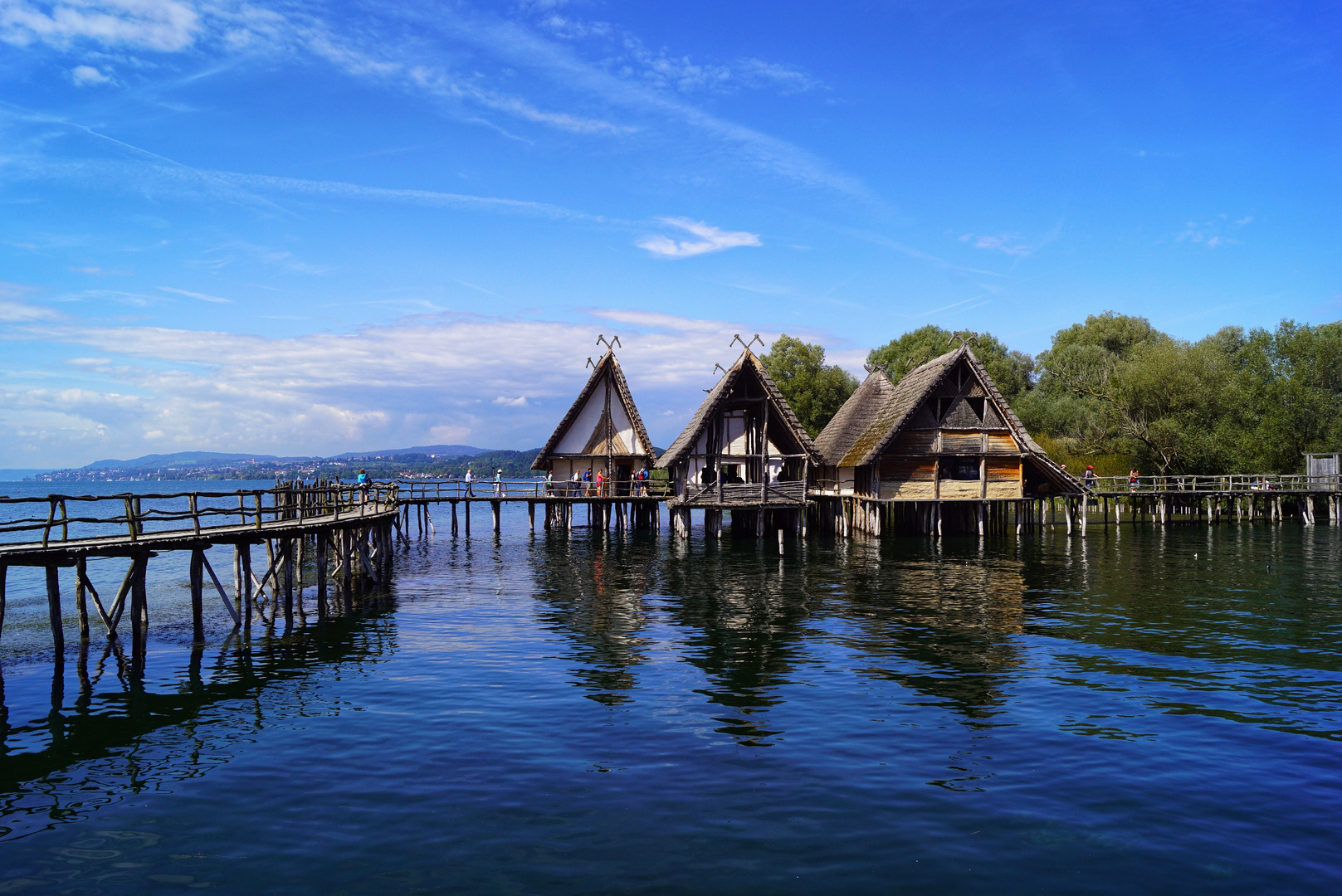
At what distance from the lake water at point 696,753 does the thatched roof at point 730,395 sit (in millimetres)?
16128

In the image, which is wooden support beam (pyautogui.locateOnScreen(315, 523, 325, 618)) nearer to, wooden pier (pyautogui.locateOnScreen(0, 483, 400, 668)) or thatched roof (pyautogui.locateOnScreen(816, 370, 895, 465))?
A: wooden pier (pyautogui.locateOnScreen(0, 483, 400, 668))

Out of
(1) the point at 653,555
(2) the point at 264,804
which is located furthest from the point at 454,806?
(1) the point at 653,555

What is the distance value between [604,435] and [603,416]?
38.1 inches

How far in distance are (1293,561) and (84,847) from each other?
35.6 meters

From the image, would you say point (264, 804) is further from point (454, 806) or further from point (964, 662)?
point (964, 662)

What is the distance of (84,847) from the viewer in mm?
8641

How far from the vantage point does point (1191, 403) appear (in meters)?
54.2

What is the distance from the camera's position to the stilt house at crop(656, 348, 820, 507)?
37156 mm

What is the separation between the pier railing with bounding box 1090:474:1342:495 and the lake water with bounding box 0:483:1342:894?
1124 inches

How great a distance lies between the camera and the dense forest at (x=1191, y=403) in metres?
52.0

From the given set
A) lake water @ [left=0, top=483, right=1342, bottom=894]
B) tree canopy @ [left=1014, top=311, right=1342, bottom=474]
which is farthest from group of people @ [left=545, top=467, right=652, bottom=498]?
tree canopy @ [left=1014, top=311, right=1342, bottom=474]

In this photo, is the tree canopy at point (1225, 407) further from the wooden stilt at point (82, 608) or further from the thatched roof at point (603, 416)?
the wooden stilt at point (82, 608)

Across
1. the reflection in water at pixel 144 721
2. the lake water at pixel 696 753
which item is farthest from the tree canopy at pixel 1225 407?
the reflection in water at pixel 144 721

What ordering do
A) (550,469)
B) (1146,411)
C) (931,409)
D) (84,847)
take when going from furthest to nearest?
(1146,411)
(550,469)
(931,409)
(84,847)
